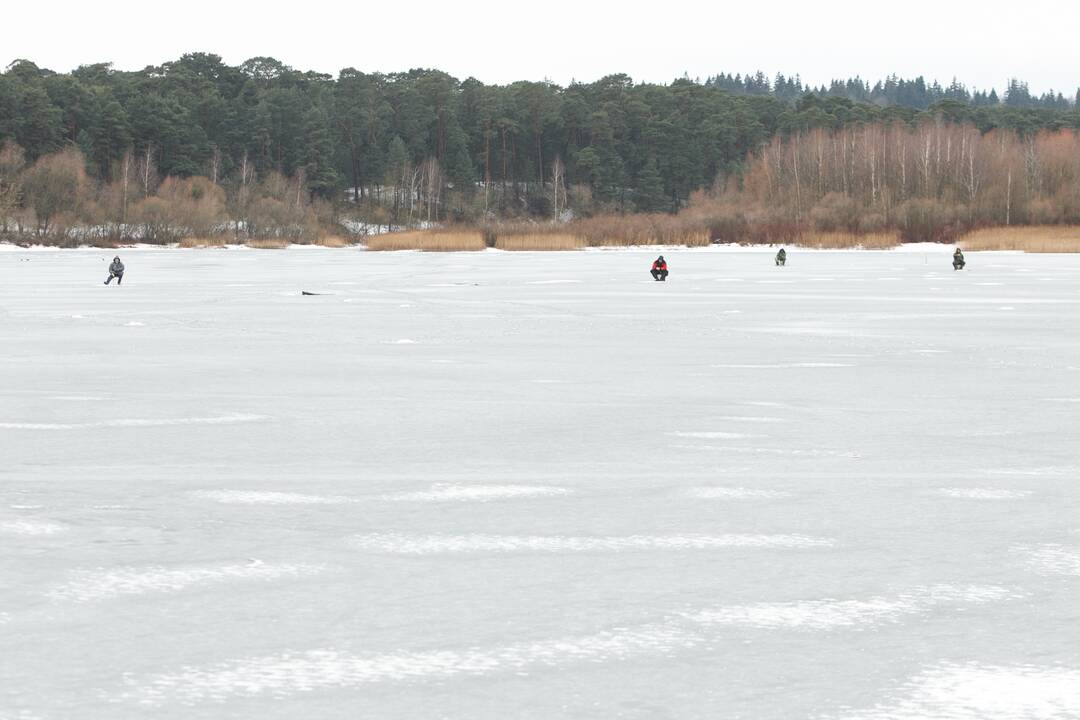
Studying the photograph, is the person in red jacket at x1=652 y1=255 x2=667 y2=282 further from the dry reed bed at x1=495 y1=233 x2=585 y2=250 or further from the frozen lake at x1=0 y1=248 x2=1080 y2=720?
the dry reed bed at x1=495 y1=233 x2=585 y2=250

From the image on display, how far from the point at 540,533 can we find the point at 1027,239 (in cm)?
5833

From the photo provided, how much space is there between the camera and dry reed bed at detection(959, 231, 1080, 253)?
56906mm

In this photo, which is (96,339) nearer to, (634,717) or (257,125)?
(634,717)

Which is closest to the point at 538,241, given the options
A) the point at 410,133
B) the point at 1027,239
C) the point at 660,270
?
the point at 1027,239

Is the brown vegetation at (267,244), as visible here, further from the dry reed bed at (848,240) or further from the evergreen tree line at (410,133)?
the dry reed bed at (848,240)

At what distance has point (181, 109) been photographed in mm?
116625

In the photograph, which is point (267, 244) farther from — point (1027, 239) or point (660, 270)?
point (660, 270)

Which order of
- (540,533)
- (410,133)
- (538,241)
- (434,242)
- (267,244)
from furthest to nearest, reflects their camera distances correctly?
(410,133) < (267,244) < (434,242) < (538,241) < (540,533)

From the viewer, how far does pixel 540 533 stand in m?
6.39

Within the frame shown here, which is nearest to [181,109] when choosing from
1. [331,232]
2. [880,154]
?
[331,232]

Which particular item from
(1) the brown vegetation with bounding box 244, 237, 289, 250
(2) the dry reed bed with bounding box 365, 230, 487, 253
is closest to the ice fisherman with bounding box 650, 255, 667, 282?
(2) the dry reed bed with bounding box 365, 230, 487, 253

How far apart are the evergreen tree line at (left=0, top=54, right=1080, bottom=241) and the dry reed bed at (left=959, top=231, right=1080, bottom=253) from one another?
4171cm

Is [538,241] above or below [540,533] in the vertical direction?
above

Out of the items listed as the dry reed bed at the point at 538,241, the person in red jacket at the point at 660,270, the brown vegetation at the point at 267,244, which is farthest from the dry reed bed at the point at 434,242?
the person in red jacket at the point at 660,270
